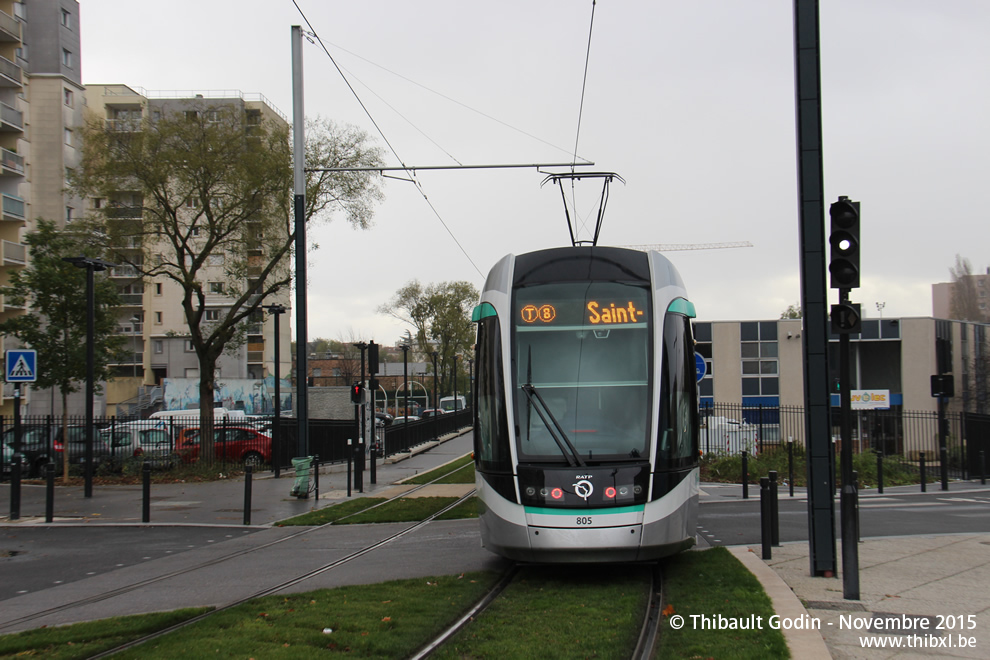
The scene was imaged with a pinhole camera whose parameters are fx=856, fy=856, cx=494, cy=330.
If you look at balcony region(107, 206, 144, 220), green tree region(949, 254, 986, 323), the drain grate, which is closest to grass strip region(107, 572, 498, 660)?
the drain grate

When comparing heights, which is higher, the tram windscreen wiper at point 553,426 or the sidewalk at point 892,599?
the tram windscreen wiper at point 553,426

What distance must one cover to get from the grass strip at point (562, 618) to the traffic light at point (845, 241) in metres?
3.48

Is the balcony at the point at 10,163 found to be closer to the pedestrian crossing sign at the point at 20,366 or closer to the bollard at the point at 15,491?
the pedestrian crossing sign at the point at 20,366

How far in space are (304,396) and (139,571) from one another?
8315 mm

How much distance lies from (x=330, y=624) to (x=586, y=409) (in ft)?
10.7

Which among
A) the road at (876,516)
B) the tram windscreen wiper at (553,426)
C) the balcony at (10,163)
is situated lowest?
the road at (876,516)

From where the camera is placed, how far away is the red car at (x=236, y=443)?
91.0ft

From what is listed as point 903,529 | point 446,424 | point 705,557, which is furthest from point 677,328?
point 446,424

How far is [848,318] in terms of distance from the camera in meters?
7.81

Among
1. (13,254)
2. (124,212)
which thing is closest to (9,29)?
(13,254)

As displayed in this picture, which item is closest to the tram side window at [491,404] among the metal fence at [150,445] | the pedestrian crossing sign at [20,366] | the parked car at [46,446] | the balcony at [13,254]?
the pedestrian crossing sign at [20,366]

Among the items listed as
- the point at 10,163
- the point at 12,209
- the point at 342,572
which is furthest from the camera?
the point at 10,163

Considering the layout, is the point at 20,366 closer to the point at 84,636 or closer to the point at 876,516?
the point at 84,636

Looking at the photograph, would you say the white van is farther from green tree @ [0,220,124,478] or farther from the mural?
the mural
